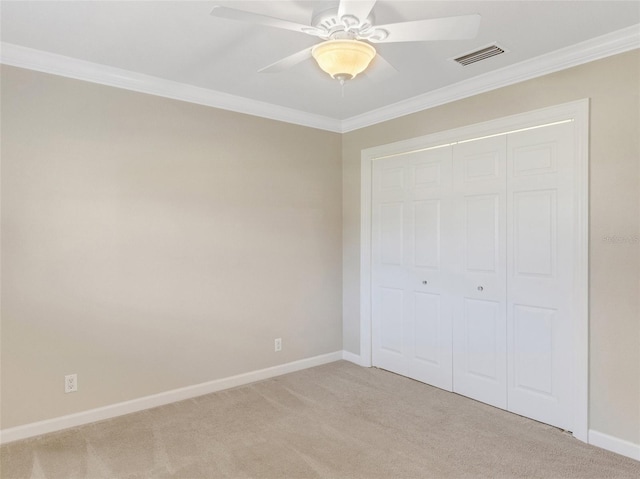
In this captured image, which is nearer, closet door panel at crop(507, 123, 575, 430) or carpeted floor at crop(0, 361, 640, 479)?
carpeted floor at crop(0, 361, 640, 479)

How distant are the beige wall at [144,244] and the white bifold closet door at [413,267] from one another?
63 cm

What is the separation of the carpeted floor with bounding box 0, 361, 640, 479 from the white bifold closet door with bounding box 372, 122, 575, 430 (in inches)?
12.0

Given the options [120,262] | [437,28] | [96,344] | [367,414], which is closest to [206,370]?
[96,344]

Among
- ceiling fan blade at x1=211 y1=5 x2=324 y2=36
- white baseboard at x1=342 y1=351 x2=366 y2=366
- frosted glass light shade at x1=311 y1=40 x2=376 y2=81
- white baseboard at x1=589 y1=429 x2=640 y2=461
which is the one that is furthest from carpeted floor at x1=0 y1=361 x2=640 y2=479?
ceiling fan blade at x1=211 y1=5 x2=324 y2=36

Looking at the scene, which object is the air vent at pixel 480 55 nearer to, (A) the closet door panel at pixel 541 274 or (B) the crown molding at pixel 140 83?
(A) the closet door panel at pixel 541 274

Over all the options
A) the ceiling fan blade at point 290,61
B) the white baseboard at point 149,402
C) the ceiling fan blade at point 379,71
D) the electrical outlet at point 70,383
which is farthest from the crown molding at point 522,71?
the electrical outlet at point 70,383

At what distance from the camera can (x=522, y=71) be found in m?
2.90

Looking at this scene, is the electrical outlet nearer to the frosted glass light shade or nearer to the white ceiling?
the white ceiling

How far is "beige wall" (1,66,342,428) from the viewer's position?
269 cm

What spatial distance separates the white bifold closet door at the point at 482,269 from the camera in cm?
280

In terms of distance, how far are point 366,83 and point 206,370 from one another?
2724 mm

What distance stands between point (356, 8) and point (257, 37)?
959mm

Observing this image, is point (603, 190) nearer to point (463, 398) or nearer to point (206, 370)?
point (463, 398)

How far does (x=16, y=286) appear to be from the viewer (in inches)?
105
